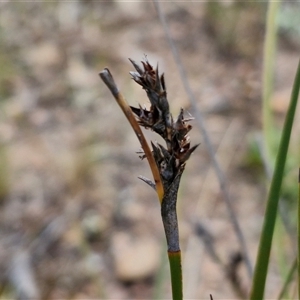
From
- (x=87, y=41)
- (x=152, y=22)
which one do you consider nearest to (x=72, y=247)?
(x=87, y=41)

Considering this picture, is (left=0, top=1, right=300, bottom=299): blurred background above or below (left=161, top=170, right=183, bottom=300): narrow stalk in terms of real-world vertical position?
above

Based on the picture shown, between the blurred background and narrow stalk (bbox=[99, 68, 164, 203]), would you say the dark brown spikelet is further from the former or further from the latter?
the blurred background

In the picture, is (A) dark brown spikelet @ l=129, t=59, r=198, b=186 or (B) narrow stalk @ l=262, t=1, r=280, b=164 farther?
(B) narrow stalk @ l=262, t=1, r=280, b=164

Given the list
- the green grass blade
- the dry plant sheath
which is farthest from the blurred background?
the dry plant sheath

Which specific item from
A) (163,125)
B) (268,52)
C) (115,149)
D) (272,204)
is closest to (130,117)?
(163,125)

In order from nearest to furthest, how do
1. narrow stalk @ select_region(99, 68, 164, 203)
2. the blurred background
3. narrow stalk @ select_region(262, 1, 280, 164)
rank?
narrow stalk @ select_region(99, 68, 164, 203), narrow stalk @ select_region(262, 1, 280, 164), the blurred background

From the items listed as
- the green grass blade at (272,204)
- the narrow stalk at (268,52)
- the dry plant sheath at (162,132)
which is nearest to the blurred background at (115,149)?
the narrow stalk at (268,52)

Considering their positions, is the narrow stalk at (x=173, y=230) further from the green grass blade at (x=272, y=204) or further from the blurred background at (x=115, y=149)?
the blurred background at (x=115, y=149)
